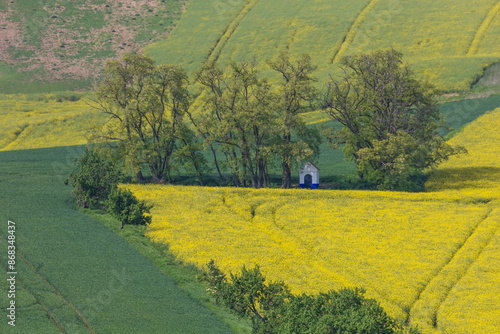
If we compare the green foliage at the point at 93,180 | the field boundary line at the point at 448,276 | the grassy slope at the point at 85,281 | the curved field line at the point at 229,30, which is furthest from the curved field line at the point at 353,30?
the grassy slope at the point at 85,281

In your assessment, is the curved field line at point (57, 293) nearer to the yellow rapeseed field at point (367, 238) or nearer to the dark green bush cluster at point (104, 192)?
the yellow rapeseed field at point (367, 238)

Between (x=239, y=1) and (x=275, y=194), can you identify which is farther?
(x=239, y=1)

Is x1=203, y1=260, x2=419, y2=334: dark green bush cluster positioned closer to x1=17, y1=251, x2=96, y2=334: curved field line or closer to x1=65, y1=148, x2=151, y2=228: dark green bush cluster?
x1=17, y1=251, x2=96, y2=334: curved field line

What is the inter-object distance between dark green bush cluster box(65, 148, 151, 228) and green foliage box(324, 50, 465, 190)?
28.8m

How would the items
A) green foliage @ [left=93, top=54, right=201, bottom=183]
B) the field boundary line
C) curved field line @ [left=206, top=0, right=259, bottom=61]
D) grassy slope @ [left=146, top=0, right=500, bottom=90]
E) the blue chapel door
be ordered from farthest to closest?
curved field line @ [left=206, top=0, right=259, bottom=61] → grassy slope @ [left=146, top=0, right=500, bottom=90] → green foliage @ [left=93, top=54, right=201, bottom=183] → the blue chapel door → the field boundary line

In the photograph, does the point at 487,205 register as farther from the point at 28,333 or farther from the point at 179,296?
the point at 28,333

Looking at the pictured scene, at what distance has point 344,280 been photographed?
40750mm

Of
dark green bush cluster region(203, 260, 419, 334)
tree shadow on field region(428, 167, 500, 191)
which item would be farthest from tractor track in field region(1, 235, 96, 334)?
tree shadow on field region(428, 167, 500, 191)

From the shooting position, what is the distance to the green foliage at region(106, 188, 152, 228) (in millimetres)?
52000

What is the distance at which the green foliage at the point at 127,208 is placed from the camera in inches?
2047

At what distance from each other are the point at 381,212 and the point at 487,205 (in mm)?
11554

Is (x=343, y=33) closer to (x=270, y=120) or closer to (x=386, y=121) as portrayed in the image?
(x=386, y=121)

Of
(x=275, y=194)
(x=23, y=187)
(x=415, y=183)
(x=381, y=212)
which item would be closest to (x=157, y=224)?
(x=275, y=194)

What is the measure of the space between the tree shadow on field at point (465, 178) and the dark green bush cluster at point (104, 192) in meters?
35.6
